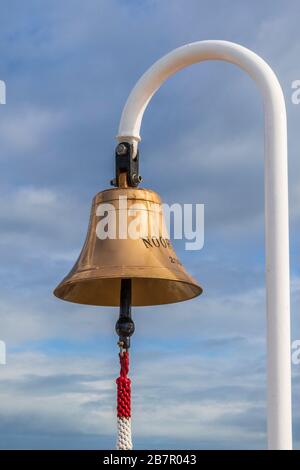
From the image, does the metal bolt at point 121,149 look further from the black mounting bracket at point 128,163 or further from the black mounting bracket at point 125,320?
the black mounting bracket at point 125,320

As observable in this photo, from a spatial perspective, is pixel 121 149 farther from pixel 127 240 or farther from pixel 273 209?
pixel 273 209

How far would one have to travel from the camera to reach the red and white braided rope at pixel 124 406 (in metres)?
6.23

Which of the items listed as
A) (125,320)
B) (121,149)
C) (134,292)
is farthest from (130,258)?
(134,292)

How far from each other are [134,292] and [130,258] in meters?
1.09

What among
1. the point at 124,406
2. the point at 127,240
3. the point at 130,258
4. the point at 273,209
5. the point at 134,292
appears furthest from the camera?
the point at 134,292

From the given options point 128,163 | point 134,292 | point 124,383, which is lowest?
point 124,383

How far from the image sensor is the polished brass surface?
21.4ft

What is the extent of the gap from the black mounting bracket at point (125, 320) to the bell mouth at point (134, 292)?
66 cm

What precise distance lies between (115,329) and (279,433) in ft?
5.57

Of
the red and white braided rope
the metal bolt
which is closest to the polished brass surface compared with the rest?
the metal bolt

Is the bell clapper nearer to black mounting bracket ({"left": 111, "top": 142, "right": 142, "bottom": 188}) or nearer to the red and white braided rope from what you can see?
the red and white braided rope

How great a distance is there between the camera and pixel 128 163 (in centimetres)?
679

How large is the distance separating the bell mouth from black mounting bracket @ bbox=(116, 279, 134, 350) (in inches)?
25.9
